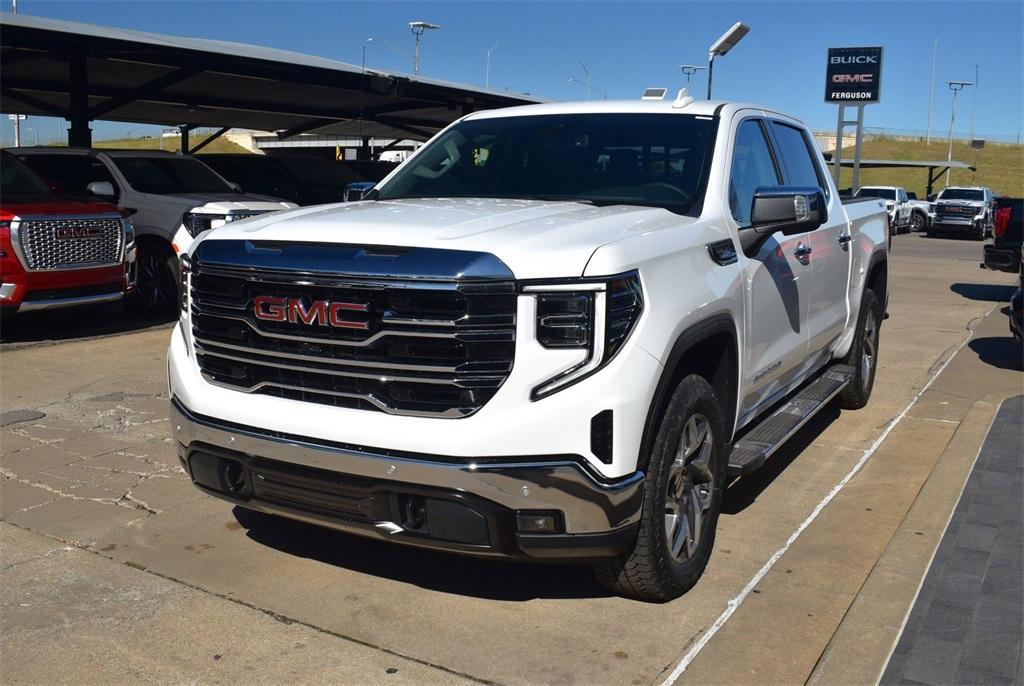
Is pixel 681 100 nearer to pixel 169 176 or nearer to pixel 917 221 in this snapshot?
pixel 169 176

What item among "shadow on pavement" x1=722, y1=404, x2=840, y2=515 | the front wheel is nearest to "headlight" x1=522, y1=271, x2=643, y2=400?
"shadow on pavement" x1=722, y1=404, x2=840, y2=515

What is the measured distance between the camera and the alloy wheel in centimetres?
385

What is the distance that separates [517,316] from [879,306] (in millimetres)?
4941

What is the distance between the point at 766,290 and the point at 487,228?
1.59 meters

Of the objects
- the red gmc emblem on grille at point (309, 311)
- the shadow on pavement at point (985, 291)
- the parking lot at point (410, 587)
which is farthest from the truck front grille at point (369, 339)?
the shadow on pavement at point (985, 291)

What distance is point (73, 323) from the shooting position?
1114 cm

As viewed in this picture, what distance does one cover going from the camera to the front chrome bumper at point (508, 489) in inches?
130

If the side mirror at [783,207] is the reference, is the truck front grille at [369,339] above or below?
Result: below

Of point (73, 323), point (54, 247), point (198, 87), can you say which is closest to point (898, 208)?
point (198, 87)

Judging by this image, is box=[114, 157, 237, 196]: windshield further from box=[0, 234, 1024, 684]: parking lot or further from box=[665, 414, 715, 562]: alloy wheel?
box=[665, 414, 715, 562]: alloy wheel

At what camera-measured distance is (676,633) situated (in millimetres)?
3707

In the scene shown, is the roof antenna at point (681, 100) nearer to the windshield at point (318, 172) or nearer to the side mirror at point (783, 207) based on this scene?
the side mirror at point (783, 207)

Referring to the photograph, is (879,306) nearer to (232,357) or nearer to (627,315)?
(627,315)

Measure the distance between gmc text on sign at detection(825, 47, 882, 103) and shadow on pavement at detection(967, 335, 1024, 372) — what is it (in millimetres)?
34823
